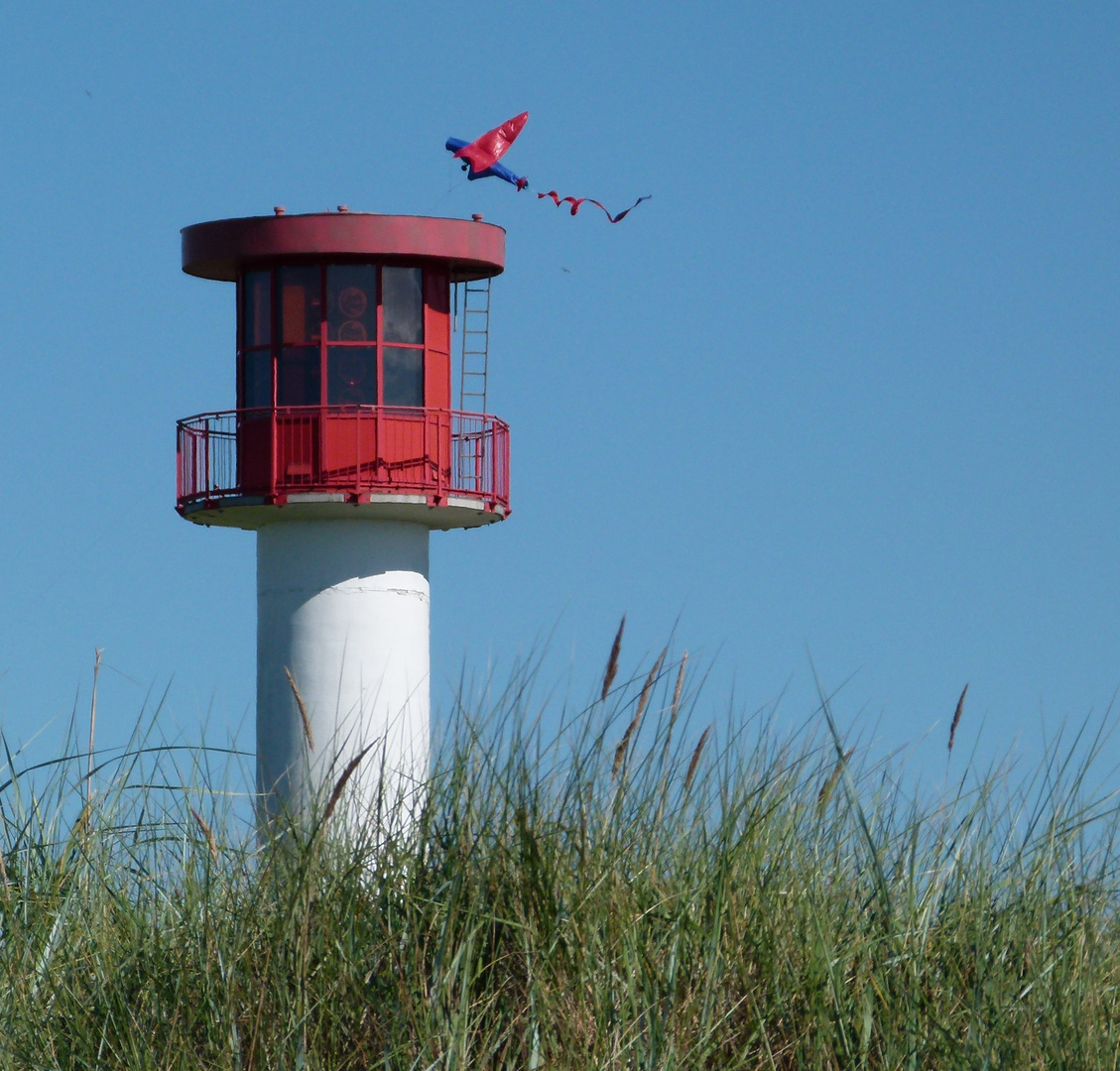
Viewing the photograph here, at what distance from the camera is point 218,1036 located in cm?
457

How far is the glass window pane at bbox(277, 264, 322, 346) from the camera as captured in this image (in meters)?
14.9

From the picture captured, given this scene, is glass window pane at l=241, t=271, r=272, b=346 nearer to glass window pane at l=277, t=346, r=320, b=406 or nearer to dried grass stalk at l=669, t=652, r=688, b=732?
glass window pane at l=277, t=346, r=320, b=406

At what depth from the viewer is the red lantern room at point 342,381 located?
583 inches

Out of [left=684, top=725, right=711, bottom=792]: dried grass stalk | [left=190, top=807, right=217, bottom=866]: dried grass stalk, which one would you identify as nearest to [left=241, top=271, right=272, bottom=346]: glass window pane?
[left=190, top=807, right=217, bottom=866]: dried grass stalk

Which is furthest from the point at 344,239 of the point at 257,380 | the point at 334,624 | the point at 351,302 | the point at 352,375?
the point at 334,624

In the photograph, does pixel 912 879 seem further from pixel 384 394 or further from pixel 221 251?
pixel 221 251

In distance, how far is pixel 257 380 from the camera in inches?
598

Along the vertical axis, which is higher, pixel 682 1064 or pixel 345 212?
pixel 345 212

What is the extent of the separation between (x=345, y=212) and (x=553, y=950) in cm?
1133

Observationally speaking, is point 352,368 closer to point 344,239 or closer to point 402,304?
point 402,304

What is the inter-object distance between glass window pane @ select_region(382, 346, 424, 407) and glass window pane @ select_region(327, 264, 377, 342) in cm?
24

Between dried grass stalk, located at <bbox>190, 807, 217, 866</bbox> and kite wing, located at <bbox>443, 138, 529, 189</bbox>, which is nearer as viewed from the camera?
dried grass stalk, located at <bbox>190, 807, 217, 866</bbox>

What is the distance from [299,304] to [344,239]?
2.32 feet

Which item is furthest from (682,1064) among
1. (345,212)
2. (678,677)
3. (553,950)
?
(345,212)
